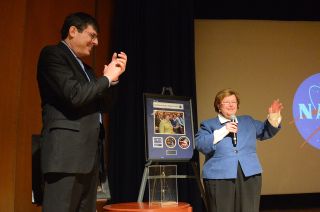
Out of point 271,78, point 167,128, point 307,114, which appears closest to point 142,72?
point 167,128

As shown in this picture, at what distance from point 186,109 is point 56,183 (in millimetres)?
1801

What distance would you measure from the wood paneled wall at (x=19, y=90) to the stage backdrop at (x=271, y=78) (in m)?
1.61

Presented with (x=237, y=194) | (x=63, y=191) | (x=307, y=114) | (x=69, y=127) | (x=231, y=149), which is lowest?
(x=237, y=194)

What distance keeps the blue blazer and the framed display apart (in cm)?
28

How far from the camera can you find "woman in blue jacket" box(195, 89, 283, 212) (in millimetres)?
2527

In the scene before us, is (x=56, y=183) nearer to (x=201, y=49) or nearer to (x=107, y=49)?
(x=107, y=49)

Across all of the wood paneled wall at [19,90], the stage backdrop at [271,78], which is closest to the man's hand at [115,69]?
the wood paneled wall at [19,90]

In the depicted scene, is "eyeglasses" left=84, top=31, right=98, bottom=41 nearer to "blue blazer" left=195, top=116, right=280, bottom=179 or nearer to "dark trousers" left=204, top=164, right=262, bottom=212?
"blue blazer" left=195, top=116, right=280, bottom=179

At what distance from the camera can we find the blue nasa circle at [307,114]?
13.1 ft

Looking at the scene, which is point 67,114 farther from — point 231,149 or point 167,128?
point 167,128

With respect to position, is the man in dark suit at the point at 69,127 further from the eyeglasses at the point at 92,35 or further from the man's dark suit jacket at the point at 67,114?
the eyeglasses at the point at 92,35

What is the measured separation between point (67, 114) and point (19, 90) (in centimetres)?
182

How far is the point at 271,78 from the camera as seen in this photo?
4051mm

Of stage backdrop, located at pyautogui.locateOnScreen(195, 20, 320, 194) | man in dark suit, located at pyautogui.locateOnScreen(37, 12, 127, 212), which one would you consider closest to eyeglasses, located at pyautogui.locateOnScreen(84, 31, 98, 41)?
man in dark suit, located at pyautogui.locateOnScreen(37, 12, 127, 212)
